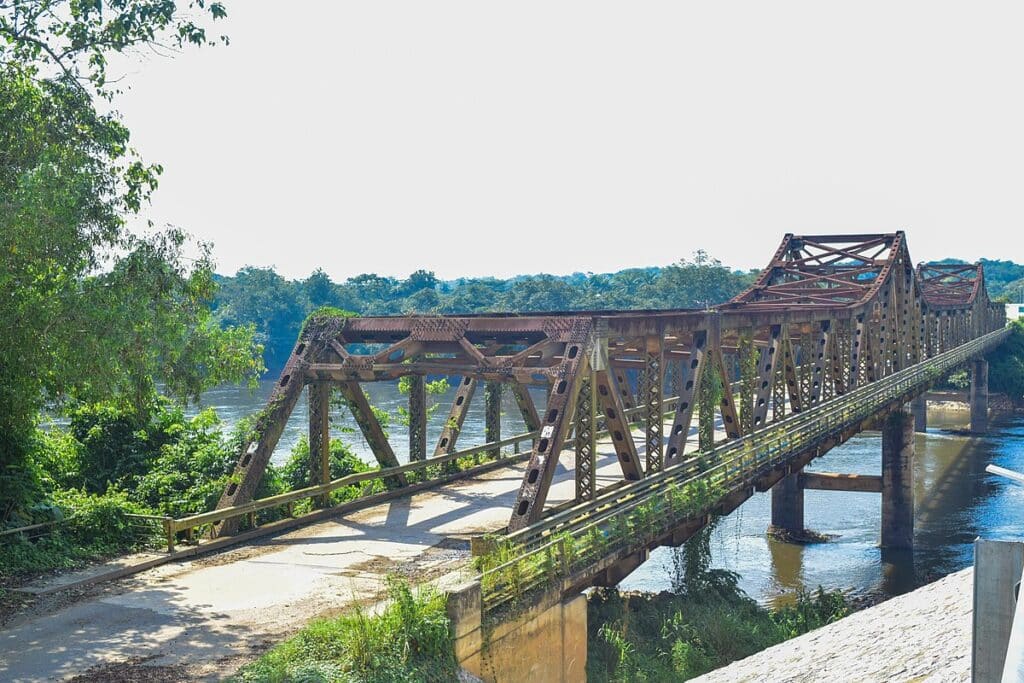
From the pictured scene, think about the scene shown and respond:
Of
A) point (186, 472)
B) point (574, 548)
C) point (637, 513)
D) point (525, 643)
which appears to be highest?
point (186, 472)

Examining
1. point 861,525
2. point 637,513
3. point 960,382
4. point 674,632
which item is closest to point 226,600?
point 637,513

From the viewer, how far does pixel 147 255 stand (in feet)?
53.7

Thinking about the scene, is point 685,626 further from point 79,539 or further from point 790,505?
point 790,505

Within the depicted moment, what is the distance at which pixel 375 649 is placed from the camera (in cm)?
1025

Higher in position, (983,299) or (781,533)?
(983,299)

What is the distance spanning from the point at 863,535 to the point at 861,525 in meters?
1.37

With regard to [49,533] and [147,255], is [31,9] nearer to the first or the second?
[147,255]

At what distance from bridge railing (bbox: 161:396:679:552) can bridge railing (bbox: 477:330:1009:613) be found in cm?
302

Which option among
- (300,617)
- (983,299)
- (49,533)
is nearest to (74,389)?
(49,533)

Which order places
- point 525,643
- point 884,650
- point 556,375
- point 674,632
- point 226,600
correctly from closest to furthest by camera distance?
point 525,643, point 226,600, point 884,650, point 556,375, point 674,632

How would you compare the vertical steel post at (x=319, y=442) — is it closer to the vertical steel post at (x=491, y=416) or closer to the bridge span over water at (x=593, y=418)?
the bridge span over water at (x=593, y=418)

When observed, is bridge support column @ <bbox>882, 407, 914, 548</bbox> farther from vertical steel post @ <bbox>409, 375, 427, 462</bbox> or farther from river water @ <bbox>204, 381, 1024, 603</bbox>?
vertical steel post @ <bbox>409, 375, 427, 462</bbox>

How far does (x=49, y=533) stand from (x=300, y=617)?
5366 mm

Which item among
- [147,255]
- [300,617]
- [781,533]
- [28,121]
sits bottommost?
[781,533]
